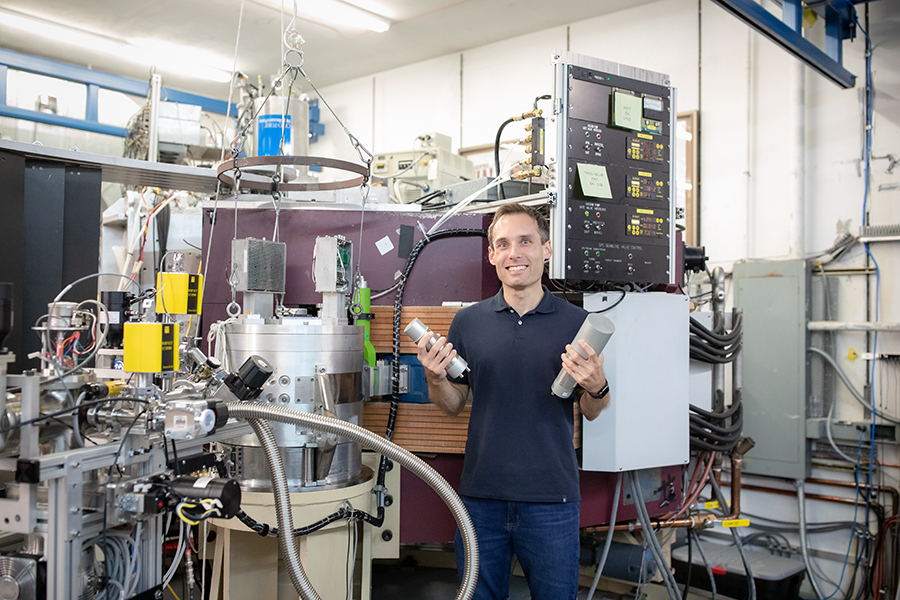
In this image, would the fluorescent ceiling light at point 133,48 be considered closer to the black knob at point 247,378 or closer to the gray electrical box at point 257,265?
the gray electrical box at point 257,265

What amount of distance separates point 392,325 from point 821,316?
8.16 ft

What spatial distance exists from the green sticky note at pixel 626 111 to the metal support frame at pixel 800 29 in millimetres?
632

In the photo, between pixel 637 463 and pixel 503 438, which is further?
pixel 637 463

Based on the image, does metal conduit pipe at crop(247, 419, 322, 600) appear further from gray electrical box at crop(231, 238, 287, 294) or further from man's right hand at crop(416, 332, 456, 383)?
gray electrical box at crop(231, 238, 287, 294)

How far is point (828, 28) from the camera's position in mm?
3156

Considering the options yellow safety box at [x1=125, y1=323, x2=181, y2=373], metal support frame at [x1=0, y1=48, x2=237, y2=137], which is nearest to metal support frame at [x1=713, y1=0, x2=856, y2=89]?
yellow safety box at [x1=125, y1=323, x2=181, y2=373]

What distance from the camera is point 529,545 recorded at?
163 cm

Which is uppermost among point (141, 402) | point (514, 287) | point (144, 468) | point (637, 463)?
point (514, 287)

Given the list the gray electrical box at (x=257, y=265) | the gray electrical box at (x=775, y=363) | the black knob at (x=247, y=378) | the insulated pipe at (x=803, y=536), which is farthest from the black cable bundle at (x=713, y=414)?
the black knob at (x=247, y=378)

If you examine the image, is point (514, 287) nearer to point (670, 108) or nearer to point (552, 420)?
point (552, 420)

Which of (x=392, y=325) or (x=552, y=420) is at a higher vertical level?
(x=392, y=325)

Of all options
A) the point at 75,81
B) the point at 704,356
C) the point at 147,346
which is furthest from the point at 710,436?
the point at 75,81

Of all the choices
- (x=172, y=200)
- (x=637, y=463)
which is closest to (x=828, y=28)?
(x=637, y=463)

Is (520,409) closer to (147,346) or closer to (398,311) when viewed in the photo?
(398,311)
